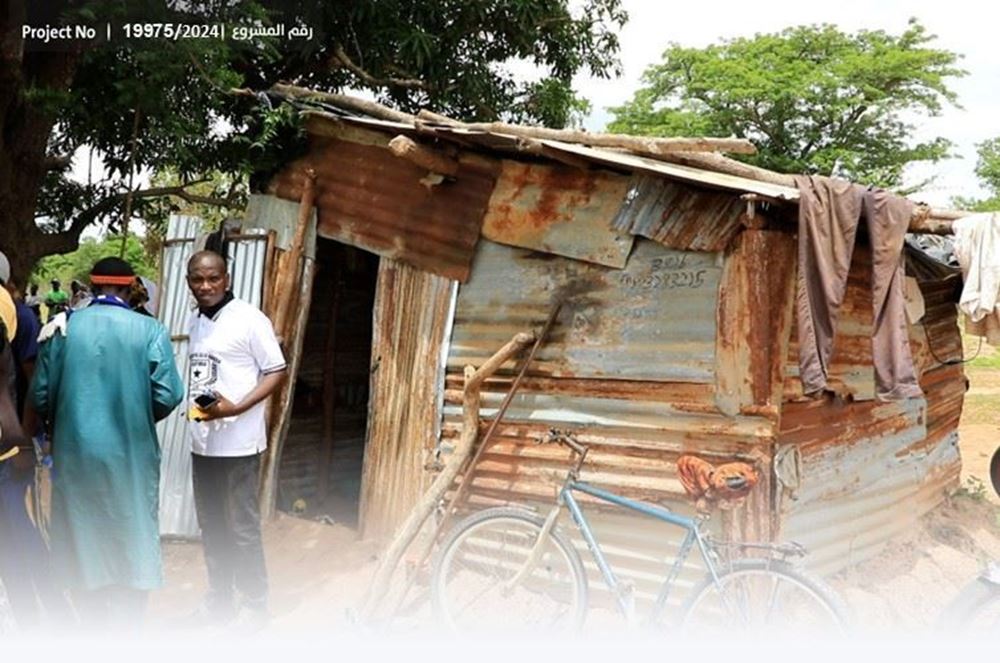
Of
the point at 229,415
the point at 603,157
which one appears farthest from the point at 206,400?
the point at 603,157

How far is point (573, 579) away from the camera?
424 centimetres

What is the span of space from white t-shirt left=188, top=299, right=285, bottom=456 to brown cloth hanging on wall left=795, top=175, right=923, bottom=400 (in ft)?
9.04

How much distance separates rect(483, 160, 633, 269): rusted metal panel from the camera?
198 inches

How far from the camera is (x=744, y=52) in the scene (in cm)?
2512

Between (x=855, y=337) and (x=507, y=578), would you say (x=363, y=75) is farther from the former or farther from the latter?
(x=507, y=578)

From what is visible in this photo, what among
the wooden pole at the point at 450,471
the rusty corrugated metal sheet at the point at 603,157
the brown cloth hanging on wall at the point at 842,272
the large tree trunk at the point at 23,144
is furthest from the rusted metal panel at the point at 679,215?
the large tree trunk at the point at 23,144

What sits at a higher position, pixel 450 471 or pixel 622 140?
pixel 622 140

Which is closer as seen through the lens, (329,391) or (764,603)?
(764,603)

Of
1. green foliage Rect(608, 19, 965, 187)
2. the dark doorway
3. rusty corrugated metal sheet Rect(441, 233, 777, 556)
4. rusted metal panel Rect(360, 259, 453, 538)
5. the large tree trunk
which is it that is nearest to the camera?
rusty corrugated metal sheet Rect(441, 233, 777, 556)

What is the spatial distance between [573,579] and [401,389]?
7.19 ft

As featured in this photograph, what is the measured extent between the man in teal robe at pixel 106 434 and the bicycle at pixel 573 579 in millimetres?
1543

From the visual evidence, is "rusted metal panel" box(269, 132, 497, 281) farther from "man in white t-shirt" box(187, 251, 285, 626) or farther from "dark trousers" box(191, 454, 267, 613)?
"dark trousers" box(191, 454, 267, 613)

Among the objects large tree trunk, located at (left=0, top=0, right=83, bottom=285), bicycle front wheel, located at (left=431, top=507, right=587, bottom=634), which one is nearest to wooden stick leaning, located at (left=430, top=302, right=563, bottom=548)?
bicycle front wheel, located at (left=431, top=507, right=587, bottom=634)

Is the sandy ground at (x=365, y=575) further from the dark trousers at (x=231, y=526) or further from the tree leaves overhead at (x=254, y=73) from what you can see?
the tree leaves overhead at (x=254, y=73)
